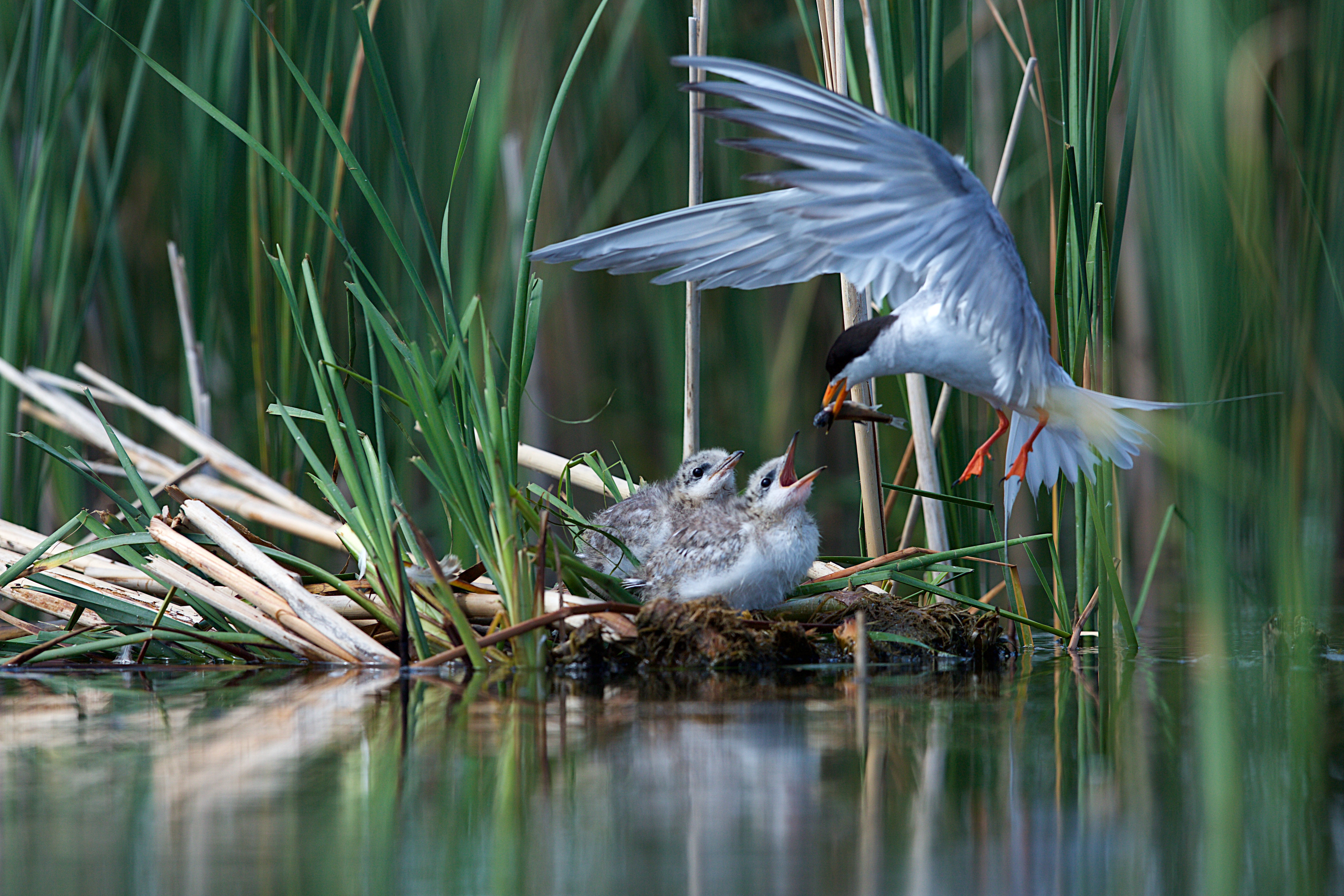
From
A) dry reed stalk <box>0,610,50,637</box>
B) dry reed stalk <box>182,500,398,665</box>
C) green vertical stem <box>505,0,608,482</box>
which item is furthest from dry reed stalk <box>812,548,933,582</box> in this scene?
dry reed stalk <box>0,610,50,637</box>

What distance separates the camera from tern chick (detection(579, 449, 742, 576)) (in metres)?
3.83

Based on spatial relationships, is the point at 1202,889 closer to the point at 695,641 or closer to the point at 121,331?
the point at 695,641

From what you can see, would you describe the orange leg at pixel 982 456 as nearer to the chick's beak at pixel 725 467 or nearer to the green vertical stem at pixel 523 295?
the chick's beak at pixel 725 467

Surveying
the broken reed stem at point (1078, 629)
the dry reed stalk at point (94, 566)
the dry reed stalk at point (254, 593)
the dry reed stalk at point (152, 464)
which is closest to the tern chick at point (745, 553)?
the broken reed stem at point (1078, 629)

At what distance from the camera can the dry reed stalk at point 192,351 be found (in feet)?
15.6

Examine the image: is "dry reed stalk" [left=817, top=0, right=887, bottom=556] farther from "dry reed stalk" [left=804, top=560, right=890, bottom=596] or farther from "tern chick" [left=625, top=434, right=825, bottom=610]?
"tern chick" [left=625, top=434, right=825, bottom=610]

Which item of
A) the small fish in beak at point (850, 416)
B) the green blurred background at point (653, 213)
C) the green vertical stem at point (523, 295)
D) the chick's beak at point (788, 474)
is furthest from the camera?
the chick's beak at point (788, 474)

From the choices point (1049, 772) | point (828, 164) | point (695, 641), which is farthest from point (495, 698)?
point (828, 164)

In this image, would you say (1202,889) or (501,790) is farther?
(501,790)

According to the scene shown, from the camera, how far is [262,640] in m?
3.16

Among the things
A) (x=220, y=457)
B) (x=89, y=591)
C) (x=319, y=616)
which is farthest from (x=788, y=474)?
(x=220, y=457)

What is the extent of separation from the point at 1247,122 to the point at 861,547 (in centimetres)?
205

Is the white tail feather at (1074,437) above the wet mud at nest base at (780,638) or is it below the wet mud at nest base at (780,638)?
above

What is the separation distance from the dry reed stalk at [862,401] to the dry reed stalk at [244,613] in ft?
5.31
